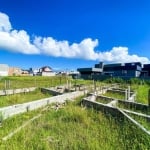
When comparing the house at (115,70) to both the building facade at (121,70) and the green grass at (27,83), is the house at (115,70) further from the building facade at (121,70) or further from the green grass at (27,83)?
the green grass at (27,83)

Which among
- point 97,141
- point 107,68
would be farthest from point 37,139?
point 107,68

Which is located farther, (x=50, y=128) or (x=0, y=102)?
(x=0, y=102)

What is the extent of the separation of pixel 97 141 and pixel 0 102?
5723 millimetres

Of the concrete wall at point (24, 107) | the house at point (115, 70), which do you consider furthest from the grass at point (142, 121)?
the house at point (115, 70)

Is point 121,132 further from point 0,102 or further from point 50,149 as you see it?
point 0,102

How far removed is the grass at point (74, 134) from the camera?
404 centimetres

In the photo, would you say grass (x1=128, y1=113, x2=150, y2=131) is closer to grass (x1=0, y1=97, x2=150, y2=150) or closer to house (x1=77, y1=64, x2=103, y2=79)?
grass (x1=0, y1=97, x2=150, y2=150)

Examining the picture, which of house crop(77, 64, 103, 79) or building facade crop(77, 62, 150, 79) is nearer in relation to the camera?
building facade crop(77, 62, 150, 79)

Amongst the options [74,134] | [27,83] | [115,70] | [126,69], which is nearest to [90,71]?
[115,70]

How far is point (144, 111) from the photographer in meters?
7.61

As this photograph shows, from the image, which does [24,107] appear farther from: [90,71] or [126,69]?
[90,71]

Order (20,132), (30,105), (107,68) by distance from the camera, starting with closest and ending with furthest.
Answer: (20,132), (30,105), (107,68)

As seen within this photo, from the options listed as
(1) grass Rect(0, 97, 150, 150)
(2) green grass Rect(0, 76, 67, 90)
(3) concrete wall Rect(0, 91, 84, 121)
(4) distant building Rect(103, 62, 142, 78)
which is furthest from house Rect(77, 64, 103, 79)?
(1) grass Rect(0, 97, 150, 150)

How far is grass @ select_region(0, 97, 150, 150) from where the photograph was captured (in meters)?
4.04
